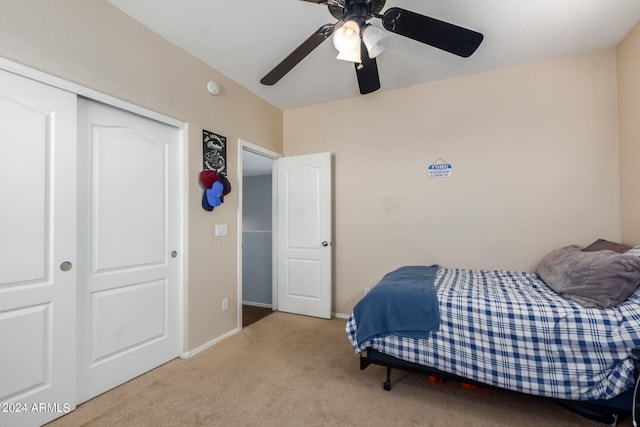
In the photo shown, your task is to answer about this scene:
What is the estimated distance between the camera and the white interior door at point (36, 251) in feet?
5.03

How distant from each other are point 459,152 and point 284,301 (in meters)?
2.67

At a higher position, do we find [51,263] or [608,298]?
[51,263]

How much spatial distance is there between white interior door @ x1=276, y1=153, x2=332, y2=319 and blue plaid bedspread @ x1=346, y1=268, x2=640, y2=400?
4.90 feet

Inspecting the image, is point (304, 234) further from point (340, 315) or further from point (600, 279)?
point (600, 279)

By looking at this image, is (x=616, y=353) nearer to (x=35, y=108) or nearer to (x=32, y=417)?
(x=32, y=417)

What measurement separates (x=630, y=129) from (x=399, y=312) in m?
2.40

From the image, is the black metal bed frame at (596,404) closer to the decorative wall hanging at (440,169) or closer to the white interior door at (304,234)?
the white interior door at (304,234)

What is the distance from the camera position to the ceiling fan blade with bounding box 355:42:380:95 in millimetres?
1900

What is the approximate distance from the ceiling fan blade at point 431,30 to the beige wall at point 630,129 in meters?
1.64

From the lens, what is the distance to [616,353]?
149 centimetres

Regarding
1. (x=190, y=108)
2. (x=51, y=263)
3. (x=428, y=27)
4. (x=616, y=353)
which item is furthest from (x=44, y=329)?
(x=616, y=353)

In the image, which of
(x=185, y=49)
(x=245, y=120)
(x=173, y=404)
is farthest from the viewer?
(x=245, y=120)

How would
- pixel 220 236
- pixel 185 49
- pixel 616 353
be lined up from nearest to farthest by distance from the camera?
pixel 616 353 → pixel 185 49 → pixel 220 236

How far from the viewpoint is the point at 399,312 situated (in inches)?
76.4
